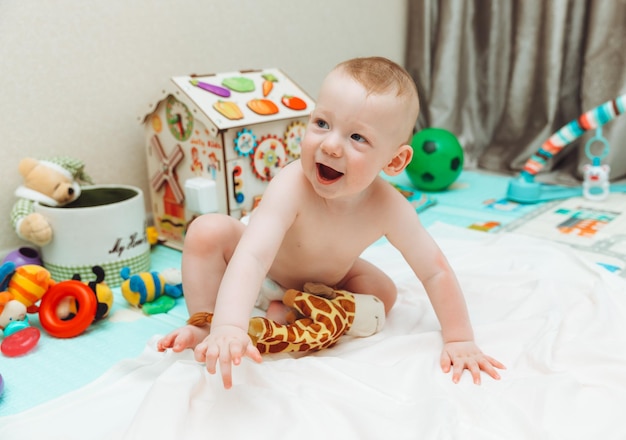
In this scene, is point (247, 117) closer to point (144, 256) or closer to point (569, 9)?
point (144, 256)

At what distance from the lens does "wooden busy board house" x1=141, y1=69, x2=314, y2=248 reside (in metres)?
1.30

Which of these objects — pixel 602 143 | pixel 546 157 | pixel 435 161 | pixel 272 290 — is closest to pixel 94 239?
pixel 272 290

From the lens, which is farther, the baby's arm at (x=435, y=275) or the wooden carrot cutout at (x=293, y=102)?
the wooden carrot cutout at (x=293, y=102)

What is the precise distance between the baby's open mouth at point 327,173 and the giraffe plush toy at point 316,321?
0.20 m

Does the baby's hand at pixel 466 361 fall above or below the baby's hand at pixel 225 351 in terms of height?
below

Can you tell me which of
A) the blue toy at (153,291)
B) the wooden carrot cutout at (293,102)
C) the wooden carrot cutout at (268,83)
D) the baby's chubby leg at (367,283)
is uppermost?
the wooden carrot cutout at (268,83)

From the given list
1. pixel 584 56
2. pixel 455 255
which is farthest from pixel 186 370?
pixel 584 56

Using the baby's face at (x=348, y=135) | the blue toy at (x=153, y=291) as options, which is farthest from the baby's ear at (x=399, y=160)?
the blue toy at (x=153, y=291)

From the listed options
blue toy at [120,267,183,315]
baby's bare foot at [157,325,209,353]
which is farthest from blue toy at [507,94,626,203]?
baby's bare foot at [157,325,209,353]

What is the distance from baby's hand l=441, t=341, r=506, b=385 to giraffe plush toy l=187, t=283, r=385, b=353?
0.13 m

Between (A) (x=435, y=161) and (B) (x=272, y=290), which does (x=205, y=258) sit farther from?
(A) (x=435, y=161)

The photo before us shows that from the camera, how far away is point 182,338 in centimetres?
77

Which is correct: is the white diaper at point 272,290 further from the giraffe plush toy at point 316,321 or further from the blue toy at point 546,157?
the blue toy at point 546,157

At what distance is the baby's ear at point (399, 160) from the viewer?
0.76m
